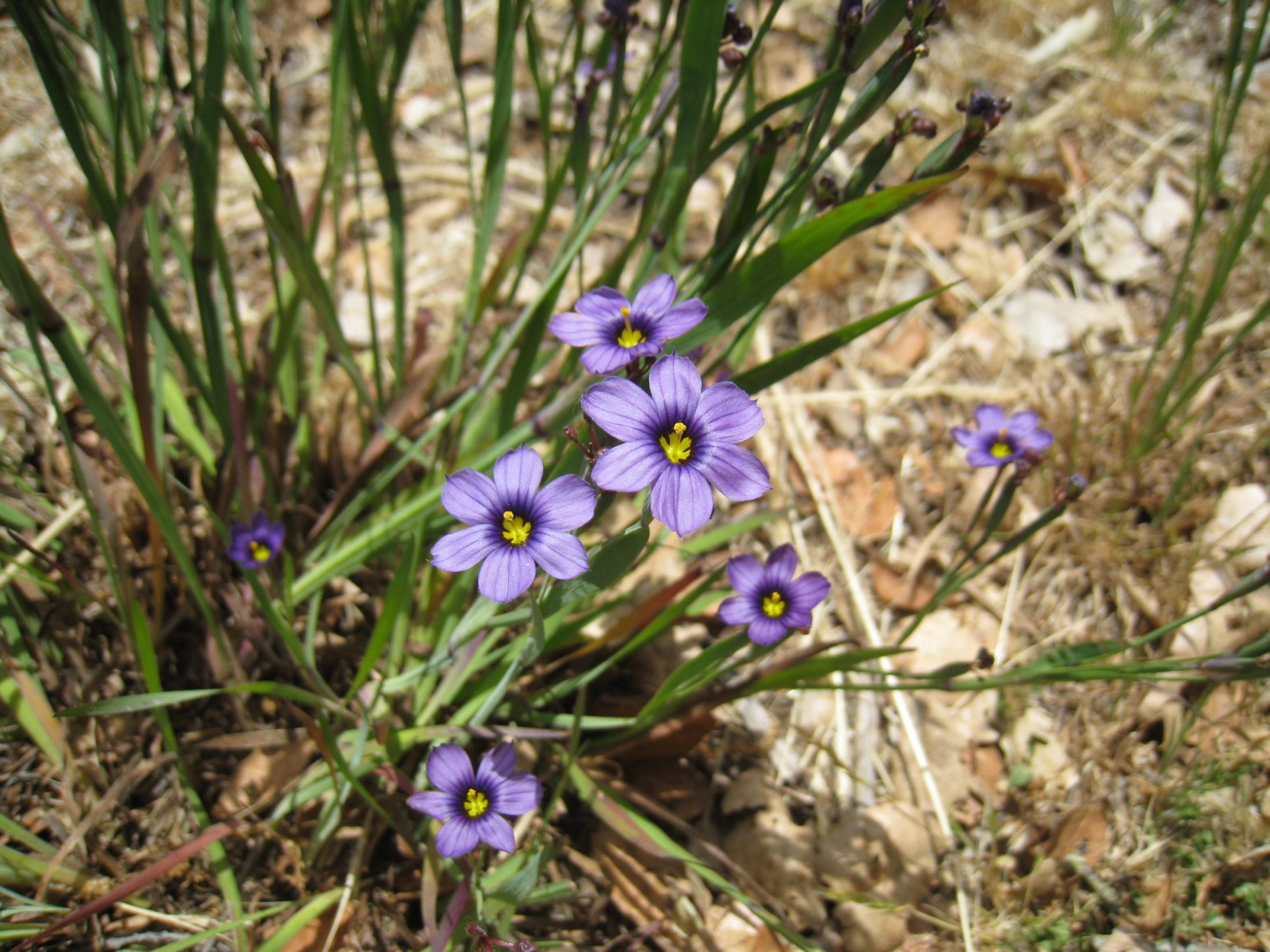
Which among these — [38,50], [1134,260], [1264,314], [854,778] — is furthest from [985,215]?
[38,50]

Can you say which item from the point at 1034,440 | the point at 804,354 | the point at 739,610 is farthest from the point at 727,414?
the point at 1034,440

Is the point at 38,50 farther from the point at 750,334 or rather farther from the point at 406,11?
the point at 750,334

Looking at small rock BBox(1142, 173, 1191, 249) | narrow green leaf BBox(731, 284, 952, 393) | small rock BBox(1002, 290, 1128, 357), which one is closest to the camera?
narrow green leaf BBox(731, 284, 952, 393)

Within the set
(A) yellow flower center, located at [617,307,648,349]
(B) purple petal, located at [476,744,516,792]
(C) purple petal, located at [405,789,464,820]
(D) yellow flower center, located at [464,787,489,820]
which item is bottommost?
(C) purple petal, located at [405,789,464,820]

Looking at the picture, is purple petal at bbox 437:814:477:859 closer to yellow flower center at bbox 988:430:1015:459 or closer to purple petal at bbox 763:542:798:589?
purple petal at bbox 763:542:798:589

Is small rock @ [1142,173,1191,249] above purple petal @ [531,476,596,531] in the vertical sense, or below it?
above

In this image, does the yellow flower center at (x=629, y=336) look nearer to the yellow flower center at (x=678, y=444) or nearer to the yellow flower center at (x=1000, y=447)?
the yellow flower center at (x=678, y=444)

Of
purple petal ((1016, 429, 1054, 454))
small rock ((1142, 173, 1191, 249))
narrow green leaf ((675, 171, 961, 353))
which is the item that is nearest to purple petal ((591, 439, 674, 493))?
narrow green leaf ((675, 171, 961, 353))

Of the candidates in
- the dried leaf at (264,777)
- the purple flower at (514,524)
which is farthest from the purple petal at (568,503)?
the dried leaf at (264,777)
